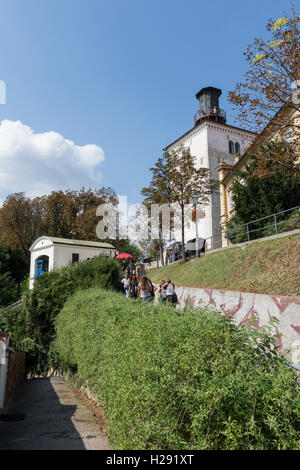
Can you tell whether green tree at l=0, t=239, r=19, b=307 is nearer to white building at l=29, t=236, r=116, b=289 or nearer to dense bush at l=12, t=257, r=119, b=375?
white building at l=29, t=236, r=116, b=289

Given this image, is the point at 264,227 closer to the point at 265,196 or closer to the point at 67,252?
the point at 265,196

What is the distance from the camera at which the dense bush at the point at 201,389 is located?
7.71 ft

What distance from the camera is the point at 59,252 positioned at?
2836 cm

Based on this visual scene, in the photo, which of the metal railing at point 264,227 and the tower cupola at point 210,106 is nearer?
the metal railing at point 264,227

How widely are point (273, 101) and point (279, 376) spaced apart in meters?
11.7

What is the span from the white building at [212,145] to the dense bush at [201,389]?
33.4 m

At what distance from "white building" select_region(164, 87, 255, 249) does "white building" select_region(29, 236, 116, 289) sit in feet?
43.2

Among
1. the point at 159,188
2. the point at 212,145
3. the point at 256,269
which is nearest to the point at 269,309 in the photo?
the point at 256,269

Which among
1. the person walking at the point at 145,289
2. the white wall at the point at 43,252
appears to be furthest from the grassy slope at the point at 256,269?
the white wall at the point at 43,252

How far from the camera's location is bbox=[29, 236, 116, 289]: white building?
2828cm

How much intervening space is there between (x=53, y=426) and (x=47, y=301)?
29.1 ft

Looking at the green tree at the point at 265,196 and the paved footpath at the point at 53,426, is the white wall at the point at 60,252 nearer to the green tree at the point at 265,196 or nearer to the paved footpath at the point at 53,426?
the green tree at the point at 265,196

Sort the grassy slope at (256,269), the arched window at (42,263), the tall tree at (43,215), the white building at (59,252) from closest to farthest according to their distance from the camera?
the grassy slope at (256,269) → the white building at (59,252) → the arched window at (42,263) → the tall tree at (43,215)

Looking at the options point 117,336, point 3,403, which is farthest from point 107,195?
point 117,336
